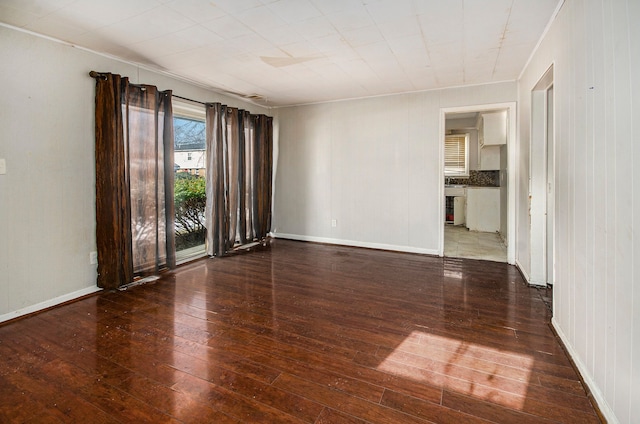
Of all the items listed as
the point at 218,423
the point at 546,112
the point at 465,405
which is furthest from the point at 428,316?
the point at 546,112

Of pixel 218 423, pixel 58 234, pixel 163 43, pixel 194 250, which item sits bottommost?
pixel 218 423

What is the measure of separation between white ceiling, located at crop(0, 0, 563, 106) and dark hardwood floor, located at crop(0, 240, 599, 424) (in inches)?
96.5

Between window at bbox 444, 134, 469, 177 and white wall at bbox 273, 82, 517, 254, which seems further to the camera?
window at bbox 444, 134, 469, 177

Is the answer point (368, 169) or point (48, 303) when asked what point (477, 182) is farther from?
point (48, 303)

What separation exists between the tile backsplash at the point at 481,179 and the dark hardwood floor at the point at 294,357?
420 cm

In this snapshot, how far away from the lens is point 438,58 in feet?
11.4

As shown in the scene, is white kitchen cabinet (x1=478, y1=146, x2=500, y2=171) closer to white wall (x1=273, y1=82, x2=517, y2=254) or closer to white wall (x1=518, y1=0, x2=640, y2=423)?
white wall (x1=273, y1=82, x2=517, y2=254)

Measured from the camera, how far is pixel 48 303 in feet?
9.61

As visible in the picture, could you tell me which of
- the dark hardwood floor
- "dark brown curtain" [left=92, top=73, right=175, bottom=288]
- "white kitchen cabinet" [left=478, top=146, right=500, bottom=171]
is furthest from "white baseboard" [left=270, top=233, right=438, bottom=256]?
"white kitchen cabinet" [left=478, top=146, right=500, bottom=171]

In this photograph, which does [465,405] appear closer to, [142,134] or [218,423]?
[218,423]

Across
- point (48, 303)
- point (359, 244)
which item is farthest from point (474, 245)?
point (48, 303)

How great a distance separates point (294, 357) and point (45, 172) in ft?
9.15

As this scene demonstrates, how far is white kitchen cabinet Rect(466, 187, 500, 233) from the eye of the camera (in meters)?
6.58

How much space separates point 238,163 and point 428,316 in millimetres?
3617
